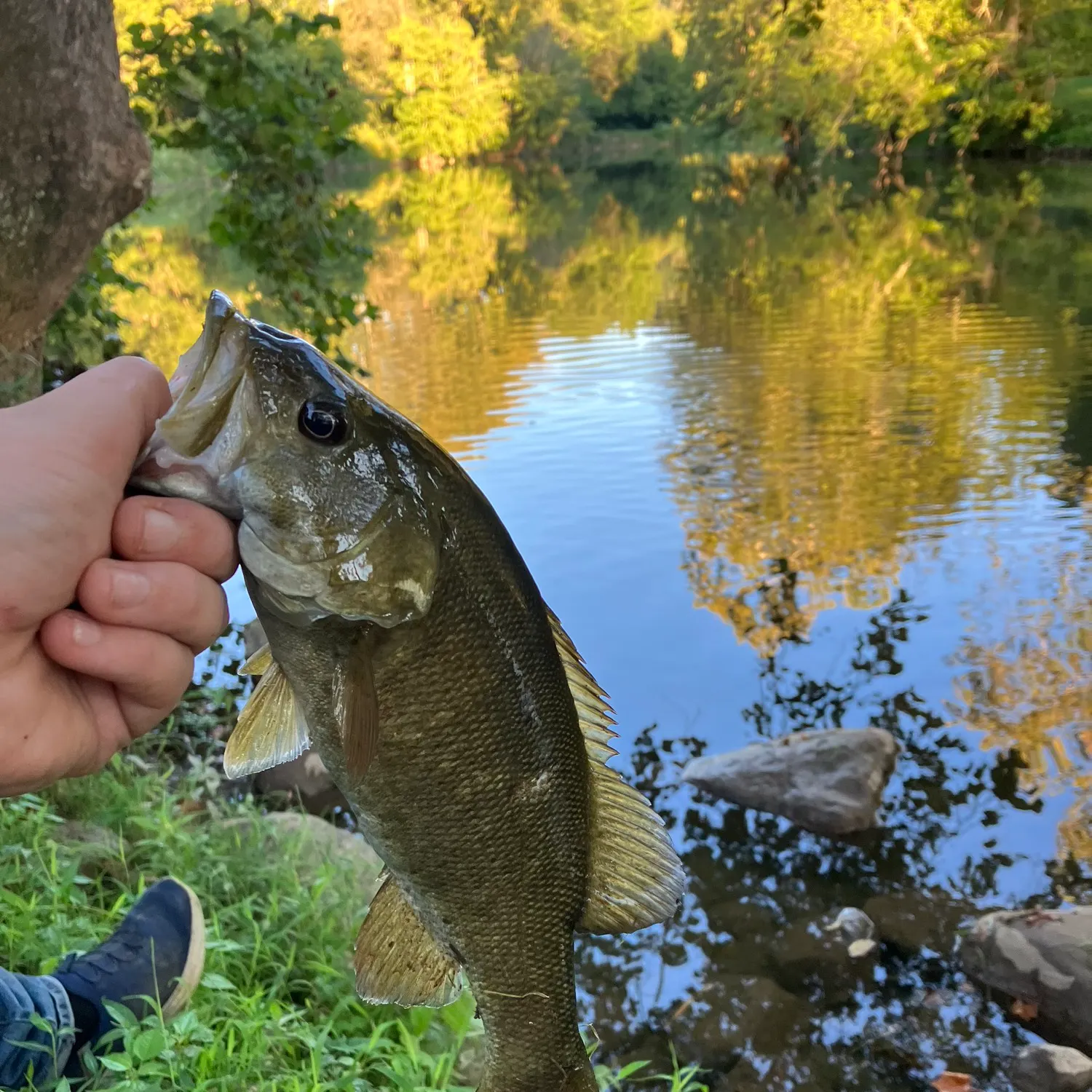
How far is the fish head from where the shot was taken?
1.50 meters

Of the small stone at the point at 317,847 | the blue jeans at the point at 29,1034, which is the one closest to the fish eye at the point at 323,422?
the blue jeans at the point at 29,1034

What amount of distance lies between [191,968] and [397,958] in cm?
148

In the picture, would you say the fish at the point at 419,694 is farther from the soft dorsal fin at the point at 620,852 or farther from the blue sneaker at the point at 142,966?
the blue sneaker at the point at 142,966

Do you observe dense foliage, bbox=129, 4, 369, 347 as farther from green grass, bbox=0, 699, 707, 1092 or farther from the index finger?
the index finger

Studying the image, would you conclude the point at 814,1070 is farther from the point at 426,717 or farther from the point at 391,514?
the point at 391,514

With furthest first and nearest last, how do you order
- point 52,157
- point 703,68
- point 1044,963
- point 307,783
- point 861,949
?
point 703,68 < point 307,783 < point 861,949 < point 1044,963 < point 52,157

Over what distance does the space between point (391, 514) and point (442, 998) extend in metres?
0.96

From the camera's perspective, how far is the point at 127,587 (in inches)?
60.2

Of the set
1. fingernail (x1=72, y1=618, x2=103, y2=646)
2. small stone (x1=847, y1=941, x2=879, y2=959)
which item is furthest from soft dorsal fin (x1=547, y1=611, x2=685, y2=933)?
small stone (x1=847, y1=941, x2=879, y2=959)

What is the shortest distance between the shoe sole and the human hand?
154 centimetres

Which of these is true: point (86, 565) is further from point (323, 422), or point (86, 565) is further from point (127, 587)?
point (323, 422)

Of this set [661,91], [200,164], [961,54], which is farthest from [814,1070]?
[661,91]

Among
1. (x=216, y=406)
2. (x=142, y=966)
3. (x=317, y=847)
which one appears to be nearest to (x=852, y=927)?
(x=317, y=847)

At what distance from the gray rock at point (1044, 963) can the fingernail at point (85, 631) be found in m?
4.08
